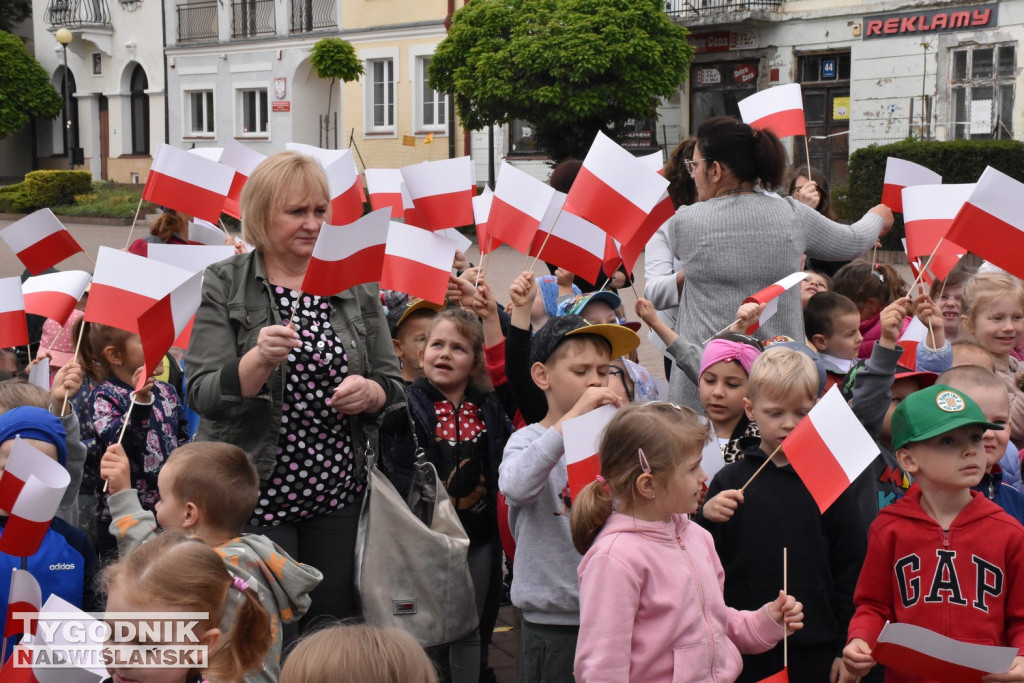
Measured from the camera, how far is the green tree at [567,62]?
20938mm

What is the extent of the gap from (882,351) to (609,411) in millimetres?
924

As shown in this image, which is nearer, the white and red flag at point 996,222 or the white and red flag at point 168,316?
the white and red flag at point 168,316

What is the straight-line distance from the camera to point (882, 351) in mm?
3502

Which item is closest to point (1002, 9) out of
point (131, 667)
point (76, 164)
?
point (131, 667)

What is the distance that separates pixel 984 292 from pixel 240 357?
2.85 metres

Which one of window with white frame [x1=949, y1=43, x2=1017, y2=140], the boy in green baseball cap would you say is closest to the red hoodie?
the boy in green baseball cap

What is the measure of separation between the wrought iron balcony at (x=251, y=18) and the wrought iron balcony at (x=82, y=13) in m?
5.70

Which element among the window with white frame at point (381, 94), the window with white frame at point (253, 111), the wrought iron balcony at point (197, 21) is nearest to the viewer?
the window with white frame at point (381, 94)

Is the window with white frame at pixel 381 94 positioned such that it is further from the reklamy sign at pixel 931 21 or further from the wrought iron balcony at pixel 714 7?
the reklamy sign at pixel 931 21

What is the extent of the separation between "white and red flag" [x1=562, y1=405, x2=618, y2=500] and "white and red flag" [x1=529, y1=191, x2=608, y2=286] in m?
1.52

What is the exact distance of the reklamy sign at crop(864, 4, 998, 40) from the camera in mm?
20766

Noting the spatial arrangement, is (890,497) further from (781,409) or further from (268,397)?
(268,397)

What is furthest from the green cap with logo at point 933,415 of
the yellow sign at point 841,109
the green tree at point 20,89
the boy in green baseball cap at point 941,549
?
the green tree at point 20,89

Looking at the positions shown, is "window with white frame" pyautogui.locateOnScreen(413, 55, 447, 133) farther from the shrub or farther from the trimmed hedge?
the trimmed hedge
